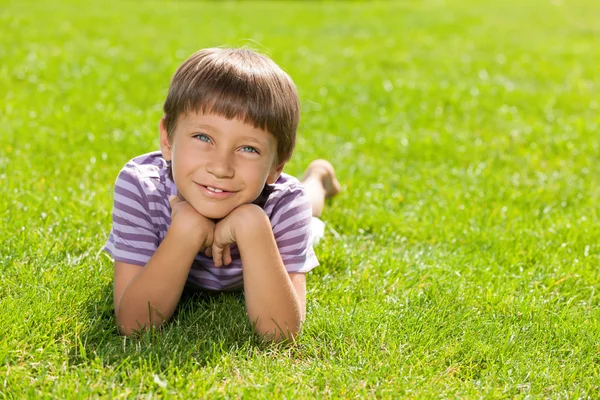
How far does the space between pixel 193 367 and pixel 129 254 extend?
749 mm

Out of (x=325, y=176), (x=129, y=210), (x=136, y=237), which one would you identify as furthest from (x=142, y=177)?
(x=325, y=176)

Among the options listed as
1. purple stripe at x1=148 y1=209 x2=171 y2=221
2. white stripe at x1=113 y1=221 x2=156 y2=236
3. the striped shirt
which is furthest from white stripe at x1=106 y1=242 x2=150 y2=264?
purple stripe at x1=148 y1=209 x2=171 y2=221

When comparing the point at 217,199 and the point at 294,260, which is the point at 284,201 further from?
the point at 217,199

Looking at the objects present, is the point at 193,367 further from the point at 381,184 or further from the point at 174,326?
the point at 381,184

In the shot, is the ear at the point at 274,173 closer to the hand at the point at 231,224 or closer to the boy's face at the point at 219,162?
the boy's face at the point at 219,162

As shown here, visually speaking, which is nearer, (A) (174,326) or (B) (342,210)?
(A) (174,326)

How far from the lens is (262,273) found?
10.7 ft

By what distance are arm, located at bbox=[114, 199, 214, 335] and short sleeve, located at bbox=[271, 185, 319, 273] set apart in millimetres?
432

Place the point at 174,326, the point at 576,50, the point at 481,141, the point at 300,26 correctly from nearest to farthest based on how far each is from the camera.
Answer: the point at 174,326
the point at 481,141
the point at 576,50
the point at 300,26

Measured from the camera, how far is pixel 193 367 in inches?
118

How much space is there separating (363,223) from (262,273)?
1.89 m

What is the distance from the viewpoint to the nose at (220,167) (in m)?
3.23

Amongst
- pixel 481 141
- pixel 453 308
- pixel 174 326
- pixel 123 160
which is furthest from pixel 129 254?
pixel 481 141

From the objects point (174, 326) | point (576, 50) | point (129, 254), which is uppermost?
point (576, 50)
